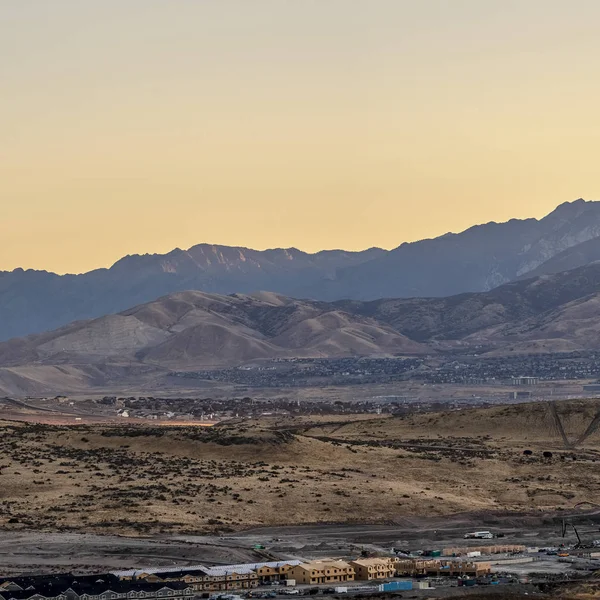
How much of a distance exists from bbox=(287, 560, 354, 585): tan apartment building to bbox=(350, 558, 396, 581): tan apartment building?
0.45 metres

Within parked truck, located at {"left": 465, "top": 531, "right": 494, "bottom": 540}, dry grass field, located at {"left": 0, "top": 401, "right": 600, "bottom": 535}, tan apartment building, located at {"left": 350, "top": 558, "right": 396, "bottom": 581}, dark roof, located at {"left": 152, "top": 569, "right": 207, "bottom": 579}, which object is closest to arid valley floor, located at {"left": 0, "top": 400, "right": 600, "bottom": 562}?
dry grass field, located at {"left": 0, "top": 401, "right": 600, "bottom": 535}

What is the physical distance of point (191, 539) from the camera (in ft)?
332

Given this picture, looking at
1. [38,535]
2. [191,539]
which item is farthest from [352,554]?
[38,535]

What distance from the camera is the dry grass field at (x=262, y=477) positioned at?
114 meters

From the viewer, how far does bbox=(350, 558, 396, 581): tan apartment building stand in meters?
88.8

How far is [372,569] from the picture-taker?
88.9 metres

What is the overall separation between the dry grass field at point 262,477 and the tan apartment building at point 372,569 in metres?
20.3

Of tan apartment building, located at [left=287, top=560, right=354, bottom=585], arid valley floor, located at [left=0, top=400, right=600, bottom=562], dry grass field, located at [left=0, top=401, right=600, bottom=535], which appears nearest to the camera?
tan apartment building, located at [left=287, top=560, right=354, bottom=585]

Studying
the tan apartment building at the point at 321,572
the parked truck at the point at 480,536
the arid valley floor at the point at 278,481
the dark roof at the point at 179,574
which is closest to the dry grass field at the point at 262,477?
the arid valley floor at the point at 278,481

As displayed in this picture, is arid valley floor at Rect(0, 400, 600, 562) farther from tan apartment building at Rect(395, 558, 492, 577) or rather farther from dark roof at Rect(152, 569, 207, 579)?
tan apartment building at Rect(395, 558, 492, 577)

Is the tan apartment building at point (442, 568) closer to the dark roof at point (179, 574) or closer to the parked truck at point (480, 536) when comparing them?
the parked truck at point (480, 536)

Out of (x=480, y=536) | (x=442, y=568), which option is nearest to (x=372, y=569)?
(x=442, y=568)

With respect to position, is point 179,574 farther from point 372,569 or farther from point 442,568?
point 442,568

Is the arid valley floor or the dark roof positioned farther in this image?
the arid valley floor
